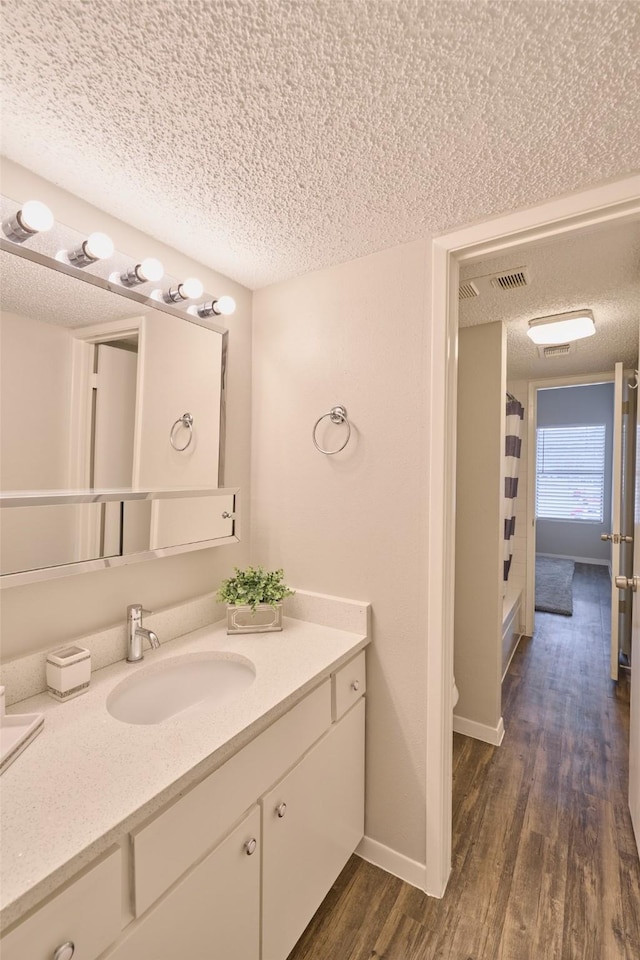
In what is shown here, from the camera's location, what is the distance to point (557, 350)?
282 centimetres

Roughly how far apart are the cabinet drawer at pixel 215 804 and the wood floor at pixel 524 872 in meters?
0.66

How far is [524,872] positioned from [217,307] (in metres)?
2.35

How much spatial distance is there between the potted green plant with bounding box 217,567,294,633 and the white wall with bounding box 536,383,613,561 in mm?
6004

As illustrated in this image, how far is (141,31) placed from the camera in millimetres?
792

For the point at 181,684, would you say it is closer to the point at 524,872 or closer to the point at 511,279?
the point at 524,872

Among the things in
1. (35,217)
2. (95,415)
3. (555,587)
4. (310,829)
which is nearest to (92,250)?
(35,217)

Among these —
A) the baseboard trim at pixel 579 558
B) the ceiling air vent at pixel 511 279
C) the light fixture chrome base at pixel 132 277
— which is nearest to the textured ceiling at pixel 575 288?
the ceiling air vent at pixel 511 279

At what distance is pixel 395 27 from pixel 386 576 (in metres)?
1.40

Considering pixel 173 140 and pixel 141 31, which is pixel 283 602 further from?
pixel 141 31

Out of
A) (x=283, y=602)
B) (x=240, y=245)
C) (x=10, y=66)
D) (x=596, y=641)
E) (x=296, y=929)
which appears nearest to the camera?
(x=10, y=66)

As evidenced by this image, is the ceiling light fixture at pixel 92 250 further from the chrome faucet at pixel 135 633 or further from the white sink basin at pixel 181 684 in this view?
the white sink basin at pixel 181 684

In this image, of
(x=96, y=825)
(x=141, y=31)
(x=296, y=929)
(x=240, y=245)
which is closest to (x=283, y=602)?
(x=296, y=929)

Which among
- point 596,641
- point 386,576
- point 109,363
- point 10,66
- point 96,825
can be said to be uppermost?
point 10,66

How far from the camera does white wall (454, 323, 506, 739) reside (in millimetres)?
2312
